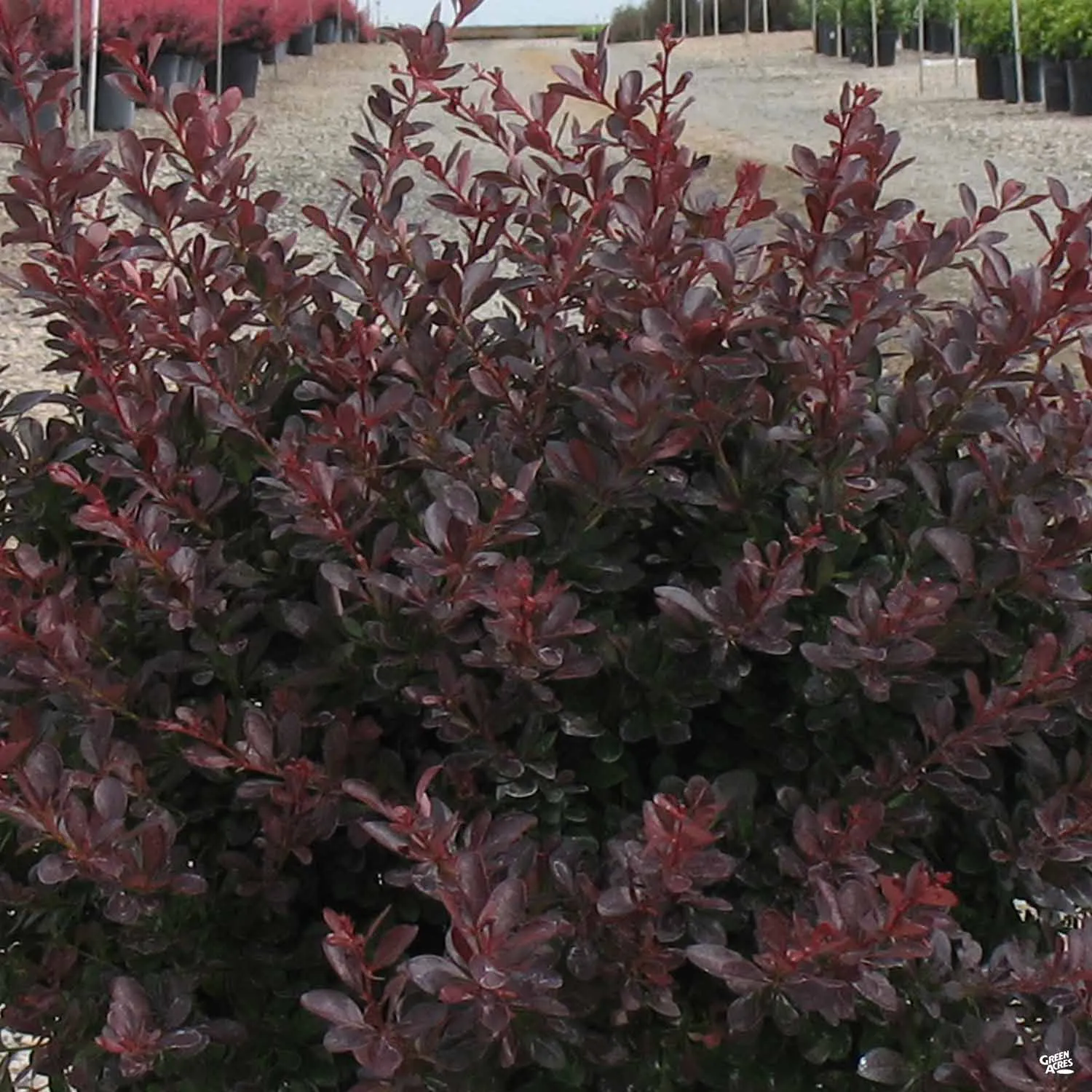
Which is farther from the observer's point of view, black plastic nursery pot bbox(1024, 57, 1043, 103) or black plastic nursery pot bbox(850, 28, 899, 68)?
black plastic nursery pot bbox(850, 28, 899, 68)

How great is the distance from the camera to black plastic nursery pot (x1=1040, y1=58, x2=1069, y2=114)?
13.1 meters

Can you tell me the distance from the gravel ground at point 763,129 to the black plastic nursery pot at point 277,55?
6.7 inches

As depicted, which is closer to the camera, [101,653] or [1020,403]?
[101,653]

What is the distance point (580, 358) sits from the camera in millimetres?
1312

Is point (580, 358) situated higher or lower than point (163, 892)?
higher

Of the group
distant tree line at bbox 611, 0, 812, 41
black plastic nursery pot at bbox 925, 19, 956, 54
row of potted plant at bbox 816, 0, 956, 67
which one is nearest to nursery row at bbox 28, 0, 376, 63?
row of potted plant at bbox 816, 0, 956, 67

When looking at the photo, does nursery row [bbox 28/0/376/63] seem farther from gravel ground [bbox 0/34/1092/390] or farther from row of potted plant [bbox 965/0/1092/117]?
row of potted plant [bbox 965/0/1092/117]

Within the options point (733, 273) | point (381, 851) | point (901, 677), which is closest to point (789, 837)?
point (901, 677)

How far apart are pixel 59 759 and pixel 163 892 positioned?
13 centimetres

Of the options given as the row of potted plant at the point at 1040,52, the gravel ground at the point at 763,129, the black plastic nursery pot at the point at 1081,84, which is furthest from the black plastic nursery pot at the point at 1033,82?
the black plastic nursery pot at the point at 1081,84

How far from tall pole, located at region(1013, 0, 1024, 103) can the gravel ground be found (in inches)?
10.2

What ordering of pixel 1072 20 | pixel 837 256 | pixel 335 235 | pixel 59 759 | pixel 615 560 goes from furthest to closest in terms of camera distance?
pixel 1072 20, pixel 335 235, pixel 837 256, pixel 615 560, pixel 59 759

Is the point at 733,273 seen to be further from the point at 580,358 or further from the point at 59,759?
the point at 59,759

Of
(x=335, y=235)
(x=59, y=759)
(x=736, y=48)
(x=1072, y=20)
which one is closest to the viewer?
(x=59, y=759)
